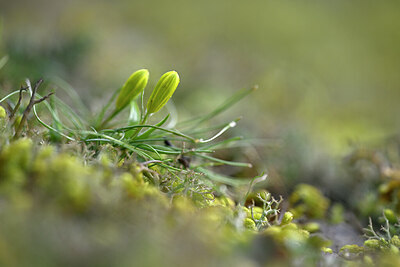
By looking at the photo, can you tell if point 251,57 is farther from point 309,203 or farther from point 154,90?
point 154,90

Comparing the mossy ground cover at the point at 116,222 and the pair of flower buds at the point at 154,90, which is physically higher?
the pair of flower buds at the point at 154,90

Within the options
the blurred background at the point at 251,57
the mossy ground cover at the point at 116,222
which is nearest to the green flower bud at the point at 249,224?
the mossy ground cover at the point at 116,222

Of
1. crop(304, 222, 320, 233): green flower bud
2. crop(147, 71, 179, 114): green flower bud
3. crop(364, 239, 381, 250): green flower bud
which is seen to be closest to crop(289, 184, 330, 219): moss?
crop(304, 222, 320, 233): green flower bud

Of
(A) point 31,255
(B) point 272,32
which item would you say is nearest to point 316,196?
(A) point 31,255

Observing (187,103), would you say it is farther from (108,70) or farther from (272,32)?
(272,32)

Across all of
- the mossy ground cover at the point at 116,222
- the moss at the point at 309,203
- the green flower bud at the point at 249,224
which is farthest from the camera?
the moss at the point at 309,203

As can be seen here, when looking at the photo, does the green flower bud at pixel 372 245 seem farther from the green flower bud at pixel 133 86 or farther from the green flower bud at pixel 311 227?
the green flower bud at pixel 133 86

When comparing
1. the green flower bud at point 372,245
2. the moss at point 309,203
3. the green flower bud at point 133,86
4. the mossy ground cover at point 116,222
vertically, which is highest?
the green flower bud at point 133,86

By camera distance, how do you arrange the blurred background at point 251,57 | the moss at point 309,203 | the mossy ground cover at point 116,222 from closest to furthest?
the mossy ground cover at point 116,222 → the moss at point 309,203 → the blurred background at point 251,57
